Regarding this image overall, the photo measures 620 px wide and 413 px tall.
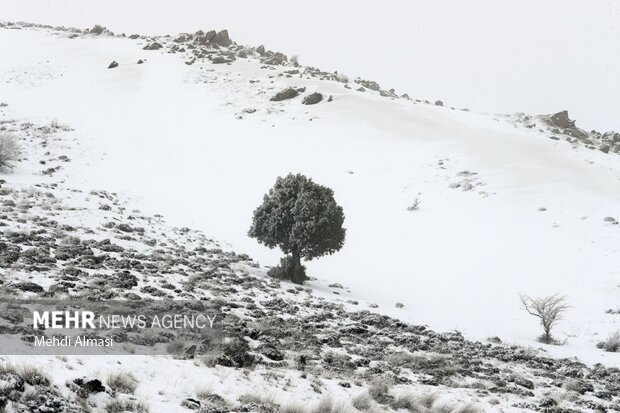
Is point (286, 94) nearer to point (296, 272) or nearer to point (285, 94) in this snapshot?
point (285, 94)

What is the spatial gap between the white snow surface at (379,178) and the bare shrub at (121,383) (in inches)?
525

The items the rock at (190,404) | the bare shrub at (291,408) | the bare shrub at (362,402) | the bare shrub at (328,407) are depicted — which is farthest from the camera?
the bare shrub at (362,402)

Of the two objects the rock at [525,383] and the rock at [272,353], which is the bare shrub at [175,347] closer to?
the rock at [272,353]

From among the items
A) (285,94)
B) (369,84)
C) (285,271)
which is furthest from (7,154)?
(369,84)

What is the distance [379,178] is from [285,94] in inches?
888

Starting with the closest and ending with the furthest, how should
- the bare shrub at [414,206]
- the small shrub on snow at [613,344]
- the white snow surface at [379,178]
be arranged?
1. the small shrub on snow at [613,344]
2. the white snow surface at [379,178]
3. the bare shrub at [414,206]

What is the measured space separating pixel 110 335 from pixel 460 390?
7874 mm

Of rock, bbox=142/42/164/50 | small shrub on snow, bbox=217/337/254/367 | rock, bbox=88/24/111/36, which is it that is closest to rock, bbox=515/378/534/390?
small shrub on snow, bbox=217/337/254/367

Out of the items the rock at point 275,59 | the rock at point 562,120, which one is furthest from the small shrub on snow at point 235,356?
the rock at point 275,59

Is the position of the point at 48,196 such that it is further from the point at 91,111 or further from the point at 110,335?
the point at 91,111

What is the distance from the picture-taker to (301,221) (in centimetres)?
2253

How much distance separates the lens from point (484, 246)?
29.1 meters

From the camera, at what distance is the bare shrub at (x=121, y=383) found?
7.51 meters

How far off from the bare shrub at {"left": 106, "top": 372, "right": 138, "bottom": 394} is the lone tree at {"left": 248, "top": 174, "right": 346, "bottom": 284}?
1472cm
